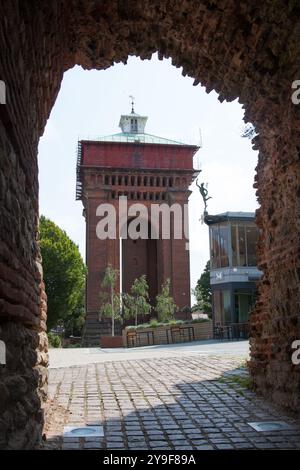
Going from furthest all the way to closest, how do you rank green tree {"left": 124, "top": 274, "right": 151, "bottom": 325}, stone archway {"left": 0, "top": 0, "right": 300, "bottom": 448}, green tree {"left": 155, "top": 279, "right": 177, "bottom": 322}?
green tree {"left": 155, "top": 279, "right": 177, "bottom": 322} < green tree {"left": 124, "top": 274, "right": 151, "bottom": 325} < stone archway {"left": 0, "top": 0, "right": 300, "bottom": 448}

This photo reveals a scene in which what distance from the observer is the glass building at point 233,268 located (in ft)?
88.8

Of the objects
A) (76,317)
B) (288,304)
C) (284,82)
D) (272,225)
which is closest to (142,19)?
(284,82)

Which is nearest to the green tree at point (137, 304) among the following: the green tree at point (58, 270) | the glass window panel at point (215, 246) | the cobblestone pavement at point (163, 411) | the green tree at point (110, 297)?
the green tree at point (110, 297)

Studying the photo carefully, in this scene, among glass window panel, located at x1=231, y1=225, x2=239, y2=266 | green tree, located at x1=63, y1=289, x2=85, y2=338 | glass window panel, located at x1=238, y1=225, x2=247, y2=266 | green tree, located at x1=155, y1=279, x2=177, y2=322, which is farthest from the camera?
green tree, located at x1=63, y1=289, x2=85, y2=338

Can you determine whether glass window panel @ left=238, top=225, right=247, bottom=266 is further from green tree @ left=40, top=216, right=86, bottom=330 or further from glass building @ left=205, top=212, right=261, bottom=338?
green tree @ left=40, top=216, right=86, bottom=330

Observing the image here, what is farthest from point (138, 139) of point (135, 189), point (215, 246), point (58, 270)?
point (215, 246)

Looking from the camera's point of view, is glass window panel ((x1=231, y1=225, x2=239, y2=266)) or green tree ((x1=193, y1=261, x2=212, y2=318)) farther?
green tree ((x1=193, y1=261, x2=212, y2=318))

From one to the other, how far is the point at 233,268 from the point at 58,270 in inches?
713

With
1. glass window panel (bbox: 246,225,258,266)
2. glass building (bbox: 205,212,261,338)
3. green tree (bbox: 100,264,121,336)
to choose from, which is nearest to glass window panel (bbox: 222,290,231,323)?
glass building (bbox: 205,212,261,338)

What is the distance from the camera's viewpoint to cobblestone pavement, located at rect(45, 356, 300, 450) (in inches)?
194

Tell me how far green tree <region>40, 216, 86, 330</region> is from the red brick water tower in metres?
3.24

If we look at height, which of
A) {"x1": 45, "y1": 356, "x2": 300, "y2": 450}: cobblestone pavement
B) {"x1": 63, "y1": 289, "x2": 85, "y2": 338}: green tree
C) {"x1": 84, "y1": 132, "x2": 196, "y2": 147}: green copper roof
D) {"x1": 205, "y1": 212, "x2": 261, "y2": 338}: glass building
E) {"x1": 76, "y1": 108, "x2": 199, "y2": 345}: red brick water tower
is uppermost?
{"x1": 84, "y1": 132, "x2": 196, "y2": 147}: green copper roof

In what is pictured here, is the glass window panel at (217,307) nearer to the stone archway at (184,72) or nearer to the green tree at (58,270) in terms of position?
the green tree at (58,270)
